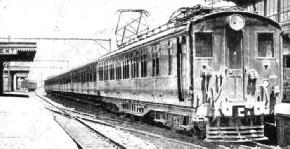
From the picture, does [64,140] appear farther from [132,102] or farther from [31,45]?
[31,45]

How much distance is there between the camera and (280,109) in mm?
11562

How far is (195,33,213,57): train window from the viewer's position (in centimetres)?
1129

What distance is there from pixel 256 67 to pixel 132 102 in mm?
6601

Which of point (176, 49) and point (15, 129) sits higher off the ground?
point (176, 49)

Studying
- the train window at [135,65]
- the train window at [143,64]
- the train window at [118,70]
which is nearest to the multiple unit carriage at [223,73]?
the train window at [143,64]

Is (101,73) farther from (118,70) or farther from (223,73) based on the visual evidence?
(223,73)

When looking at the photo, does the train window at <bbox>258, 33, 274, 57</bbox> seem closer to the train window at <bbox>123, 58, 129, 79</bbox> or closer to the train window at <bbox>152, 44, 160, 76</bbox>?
the train window at <bbox>152, 44, 160, 76</bbox>

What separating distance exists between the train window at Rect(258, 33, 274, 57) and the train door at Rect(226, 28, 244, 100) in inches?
23.4

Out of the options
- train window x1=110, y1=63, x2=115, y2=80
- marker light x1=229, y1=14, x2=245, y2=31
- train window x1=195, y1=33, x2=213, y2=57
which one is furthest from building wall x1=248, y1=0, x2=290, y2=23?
train window x1=195, y1=33, x2=213, y2=57

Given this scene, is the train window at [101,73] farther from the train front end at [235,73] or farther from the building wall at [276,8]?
the train front end at [235,73]

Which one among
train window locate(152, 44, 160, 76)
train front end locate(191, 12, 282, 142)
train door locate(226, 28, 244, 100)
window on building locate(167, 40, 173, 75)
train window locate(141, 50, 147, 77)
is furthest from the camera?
train window locate(141, 50, 147, 77)

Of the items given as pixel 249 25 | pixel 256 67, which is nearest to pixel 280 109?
pixel 256 67

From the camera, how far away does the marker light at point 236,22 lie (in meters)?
11.4

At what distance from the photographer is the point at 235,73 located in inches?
446
